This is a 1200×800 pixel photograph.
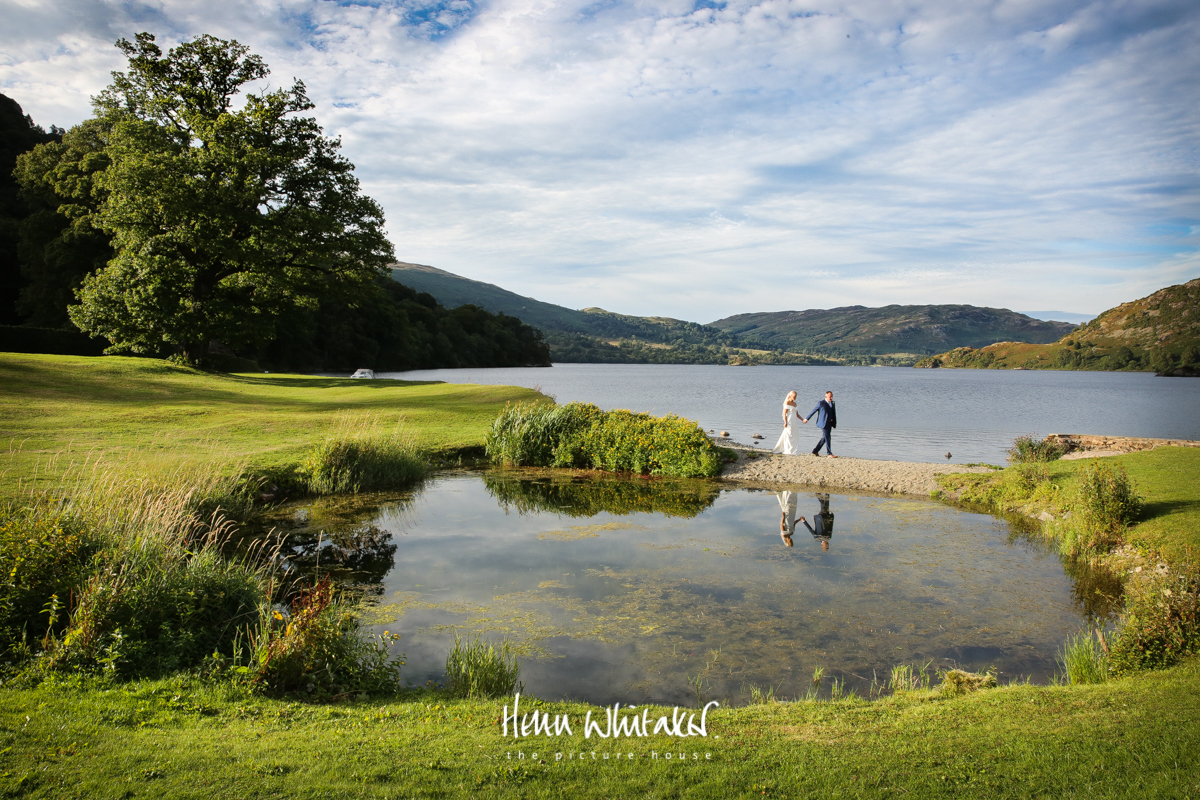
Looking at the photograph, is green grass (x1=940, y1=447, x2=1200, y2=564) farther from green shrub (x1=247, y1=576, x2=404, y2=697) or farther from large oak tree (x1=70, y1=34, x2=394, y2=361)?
large oak tree (x1=70, y1=34, x2=394, y2=361)

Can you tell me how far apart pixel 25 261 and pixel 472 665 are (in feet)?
181

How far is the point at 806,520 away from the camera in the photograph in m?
15.0

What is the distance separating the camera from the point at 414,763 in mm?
4598

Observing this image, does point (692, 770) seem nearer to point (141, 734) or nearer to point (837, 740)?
point (837, 740)

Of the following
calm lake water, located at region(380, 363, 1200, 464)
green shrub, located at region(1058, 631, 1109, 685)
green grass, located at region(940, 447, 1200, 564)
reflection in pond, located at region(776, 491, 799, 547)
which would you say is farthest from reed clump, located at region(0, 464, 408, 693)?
calm lake water, located at region(380, 363, 1200, 464)

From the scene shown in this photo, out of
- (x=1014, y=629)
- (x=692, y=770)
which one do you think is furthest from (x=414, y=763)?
(x=1014, y=629)

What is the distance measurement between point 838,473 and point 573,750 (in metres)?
16.2

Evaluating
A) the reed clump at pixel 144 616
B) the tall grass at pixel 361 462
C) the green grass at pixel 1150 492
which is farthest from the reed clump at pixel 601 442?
the reed clump at pixel 144 616

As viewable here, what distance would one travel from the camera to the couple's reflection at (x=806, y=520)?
1353 cm

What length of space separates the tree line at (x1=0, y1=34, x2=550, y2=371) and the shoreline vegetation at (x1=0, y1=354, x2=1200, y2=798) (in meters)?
25.9

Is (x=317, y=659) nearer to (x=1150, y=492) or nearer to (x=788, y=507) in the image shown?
(x=788, y=507)

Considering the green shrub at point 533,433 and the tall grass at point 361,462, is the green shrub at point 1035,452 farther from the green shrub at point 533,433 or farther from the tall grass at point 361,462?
the tall grass at point 361,462

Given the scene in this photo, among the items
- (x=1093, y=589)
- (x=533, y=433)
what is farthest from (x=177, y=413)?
(x=1093, y=589)
